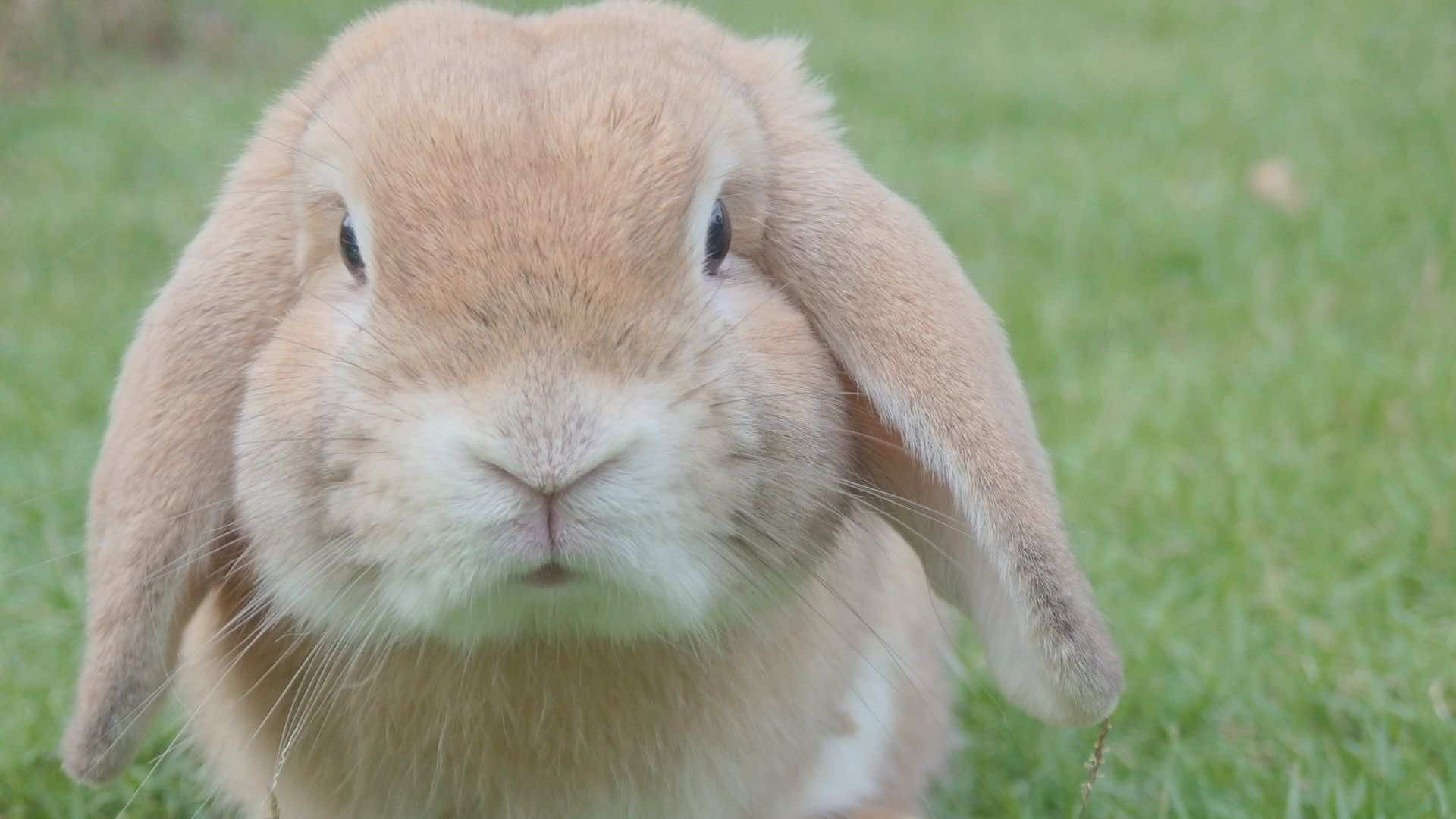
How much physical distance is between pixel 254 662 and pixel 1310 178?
485cm

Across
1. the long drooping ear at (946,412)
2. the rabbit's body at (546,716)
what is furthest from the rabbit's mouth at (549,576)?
the long drooping ear at (946,412)

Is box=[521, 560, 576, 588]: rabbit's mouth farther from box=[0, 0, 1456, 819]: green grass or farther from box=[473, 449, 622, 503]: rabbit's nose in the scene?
box=[0, 0, 1456, 819]: green grass

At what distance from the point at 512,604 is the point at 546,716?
319 mm

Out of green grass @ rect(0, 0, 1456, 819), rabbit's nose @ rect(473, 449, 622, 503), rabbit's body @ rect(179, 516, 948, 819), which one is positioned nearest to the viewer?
rabbit's nose @ rect(473, 449, 622, 503)

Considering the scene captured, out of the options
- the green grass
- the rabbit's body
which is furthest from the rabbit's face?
the green grass

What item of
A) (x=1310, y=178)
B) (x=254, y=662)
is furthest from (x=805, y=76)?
(x=1310, y=178)

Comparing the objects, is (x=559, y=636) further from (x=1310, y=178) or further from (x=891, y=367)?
(x=1310, y=178)

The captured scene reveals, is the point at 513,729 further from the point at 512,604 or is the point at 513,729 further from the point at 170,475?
the point at 170,475

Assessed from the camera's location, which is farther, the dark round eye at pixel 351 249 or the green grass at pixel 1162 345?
the green grass at pixel 1162 345

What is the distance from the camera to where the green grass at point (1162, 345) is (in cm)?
263

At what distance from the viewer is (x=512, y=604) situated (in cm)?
163

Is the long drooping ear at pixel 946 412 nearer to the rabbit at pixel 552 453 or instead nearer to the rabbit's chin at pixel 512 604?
the rabbit at pixel 552 453

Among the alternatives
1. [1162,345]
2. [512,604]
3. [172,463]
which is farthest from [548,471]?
[1162,345]

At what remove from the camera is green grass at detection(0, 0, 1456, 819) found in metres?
2.63
